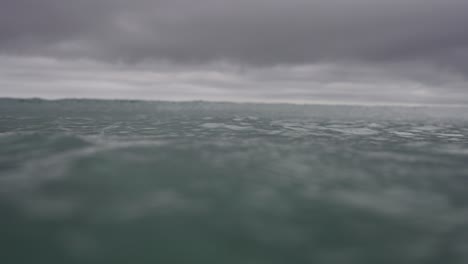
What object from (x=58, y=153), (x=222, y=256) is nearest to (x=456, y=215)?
(x=222, y=256)

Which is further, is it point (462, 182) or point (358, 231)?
point (462, 182)

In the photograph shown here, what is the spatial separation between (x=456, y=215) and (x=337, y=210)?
2.77 m

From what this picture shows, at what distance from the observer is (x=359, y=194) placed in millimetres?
5926

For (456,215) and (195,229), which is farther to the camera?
(456,215)

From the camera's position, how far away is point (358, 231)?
4293 millimetres

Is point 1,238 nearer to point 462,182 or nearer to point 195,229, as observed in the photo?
point 195,229

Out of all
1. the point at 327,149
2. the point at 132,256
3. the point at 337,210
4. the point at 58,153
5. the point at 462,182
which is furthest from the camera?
the point at 327,149

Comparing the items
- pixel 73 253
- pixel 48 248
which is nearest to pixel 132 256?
pixel 73 253

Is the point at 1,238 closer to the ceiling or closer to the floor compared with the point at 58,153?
closer to the floor

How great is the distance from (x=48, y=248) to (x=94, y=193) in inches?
71.7

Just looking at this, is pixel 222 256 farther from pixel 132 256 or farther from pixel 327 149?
pixel 327 149

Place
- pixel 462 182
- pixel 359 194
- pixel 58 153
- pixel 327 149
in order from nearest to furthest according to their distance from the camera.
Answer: pixel 359 194
pixel 462 182
pixel 58 153
pixel 327 149

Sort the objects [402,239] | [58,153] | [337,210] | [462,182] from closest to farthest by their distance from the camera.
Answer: [402,239] < [337,210] < [462,182] < [58,153]

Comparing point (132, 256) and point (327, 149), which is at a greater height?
point (327, 149)
